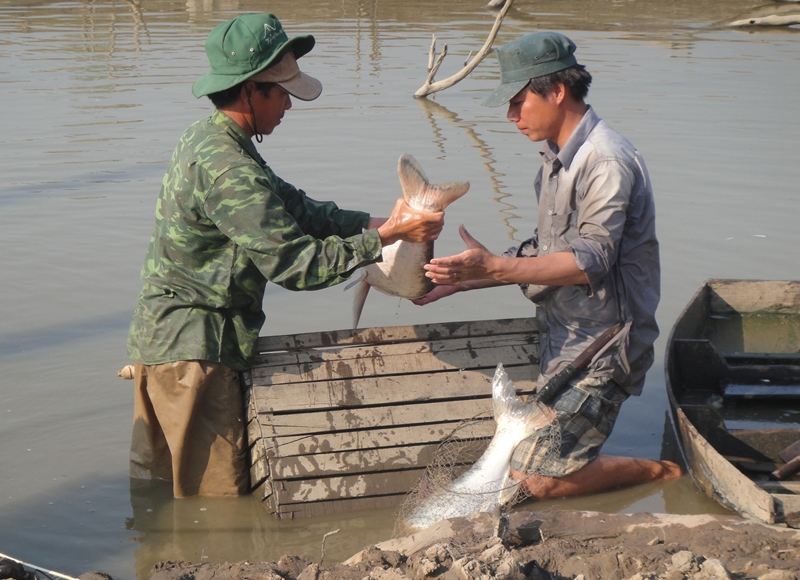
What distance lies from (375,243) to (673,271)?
4785 mm

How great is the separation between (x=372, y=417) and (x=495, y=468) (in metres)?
0.72

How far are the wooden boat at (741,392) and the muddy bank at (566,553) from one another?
1.44 feet

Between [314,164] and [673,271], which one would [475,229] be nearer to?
[673,271]

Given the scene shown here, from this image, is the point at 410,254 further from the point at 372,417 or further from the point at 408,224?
the point at 372,417

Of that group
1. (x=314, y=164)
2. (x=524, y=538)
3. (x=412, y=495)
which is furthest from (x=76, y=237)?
(x=524, y=538)

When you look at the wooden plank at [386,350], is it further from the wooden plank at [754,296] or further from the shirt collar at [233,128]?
the wooden plank at [754,296]

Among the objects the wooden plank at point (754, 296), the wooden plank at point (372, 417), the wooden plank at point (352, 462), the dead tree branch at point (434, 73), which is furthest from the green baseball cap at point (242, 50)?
the dead tree branch at point (434, 73)

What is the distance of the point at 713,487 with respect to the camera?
4.50 meters

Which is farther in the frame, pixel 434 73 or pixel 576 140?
pixel 434 73

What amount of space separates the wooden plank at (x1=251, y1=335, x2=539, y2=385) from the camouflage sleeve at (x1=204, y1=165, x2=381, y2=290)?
687 mm

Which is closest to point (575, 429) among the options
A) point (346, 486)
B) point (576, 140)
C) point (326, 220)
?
point (346, 486)

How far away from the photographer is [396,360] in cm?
466

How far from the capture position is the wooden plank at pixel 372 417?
14.5ft

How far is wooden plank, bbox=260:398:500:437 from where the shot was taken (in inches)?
174
